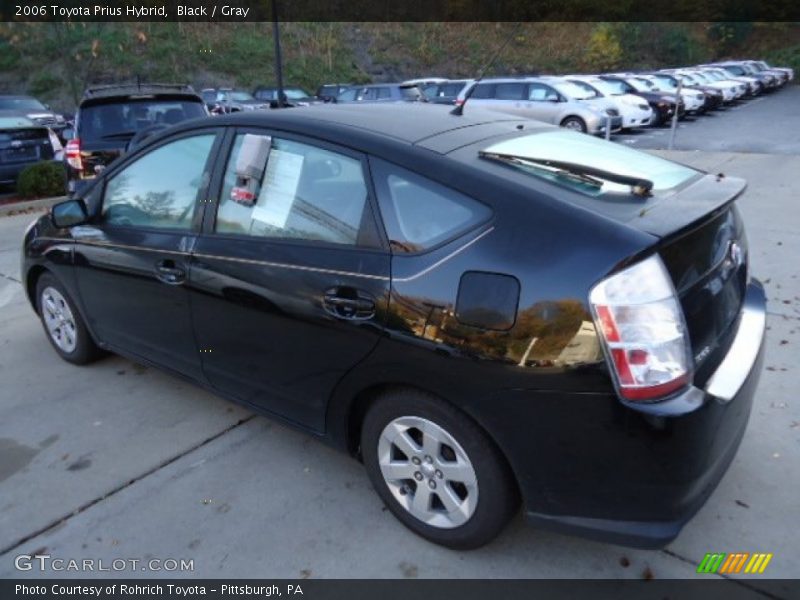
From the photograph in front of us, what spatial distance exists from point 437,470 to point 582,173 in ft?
4.07

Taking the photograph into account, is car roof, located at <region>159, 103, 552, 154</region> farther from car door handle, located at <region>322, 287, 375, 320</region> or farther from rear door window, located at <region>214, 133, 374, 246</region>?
car door handle, located at <region>322, 287, 375, 320</region>

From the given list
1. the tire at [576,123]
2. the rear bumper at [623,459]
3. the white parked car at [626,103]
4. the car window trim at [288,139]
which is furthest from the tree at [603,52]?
the rear bumper at [623,459]

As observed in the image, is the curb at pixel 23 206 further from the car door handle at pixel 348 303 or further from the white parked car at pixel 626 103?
the white parked car at pixel 626 103

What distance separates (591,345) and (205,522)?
5.88 ft

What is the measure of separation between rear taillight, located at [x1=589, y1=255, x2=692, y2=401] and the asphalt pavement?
2.91 feet

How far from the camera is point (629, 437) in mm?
1935

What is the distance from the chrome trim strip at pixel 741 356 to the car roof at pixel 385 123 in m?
1.24

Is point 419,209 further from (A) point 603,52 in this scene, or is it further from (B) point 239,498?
(A) point 603,52

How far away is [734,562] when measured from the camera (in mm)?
2385

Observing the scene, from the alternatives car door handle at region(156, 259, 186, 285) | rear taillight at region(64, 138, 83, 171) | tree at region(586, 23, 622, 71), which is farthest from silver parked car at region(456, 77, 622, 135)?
tree at region(586, 23, 622, 71)
